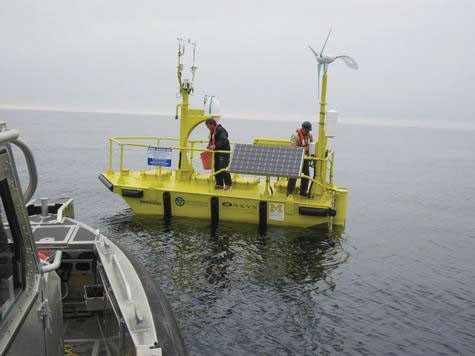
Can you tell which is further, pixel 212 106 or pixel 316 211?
pixel 212 106

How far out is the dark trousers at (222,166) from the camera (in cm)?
1272

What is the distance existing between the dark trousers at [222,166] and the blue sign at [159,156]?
1.34m

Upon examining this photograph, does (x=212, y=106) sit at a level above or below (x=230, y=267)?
above

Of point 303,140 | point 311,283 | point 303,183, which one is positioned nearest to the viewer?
point 311,283

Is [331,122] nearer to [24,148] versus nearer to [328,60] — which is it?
[328,60]

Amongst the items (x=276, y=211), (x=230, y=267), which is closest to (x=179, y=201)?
(x=276, y=211)

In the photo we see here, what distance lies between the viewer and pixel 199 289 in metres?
8.77

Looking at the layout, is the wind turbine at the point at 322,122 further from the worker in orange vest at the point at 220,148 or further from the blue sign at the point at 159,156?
the blue sign at the point at 159,156

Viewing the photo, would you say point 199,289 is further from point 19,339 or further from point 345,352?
point 19,339

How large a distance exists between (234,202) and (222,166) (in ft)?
3.62

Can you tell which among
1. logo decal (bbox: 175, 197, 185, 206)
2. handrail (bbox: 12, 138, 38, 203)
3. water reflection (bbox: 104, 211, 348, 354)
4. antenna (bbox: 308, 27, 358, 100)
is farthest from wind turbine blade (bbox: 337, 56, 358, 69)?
handrail (bbox: 12, 138, 38, 203)

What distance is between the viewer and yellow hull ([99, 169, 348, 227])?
12141 mm

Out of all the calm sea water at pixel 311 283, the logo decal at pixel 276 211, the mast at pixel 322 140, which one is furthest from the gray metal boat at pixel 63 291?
the mast at pixel 322 140

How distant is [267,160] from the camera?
12.0 metres
